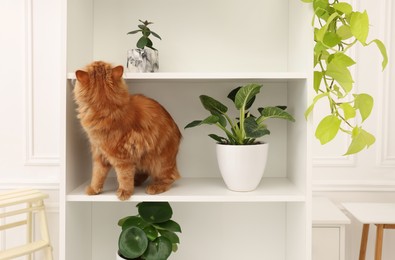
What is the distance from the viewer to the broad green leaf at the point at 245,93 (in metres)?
1.07

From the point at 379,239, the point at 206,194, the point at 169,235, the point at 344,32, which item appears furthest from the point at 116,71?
the point at 379,239

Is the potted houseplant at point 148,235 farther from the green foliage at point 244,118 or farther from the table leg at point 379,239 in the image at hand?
A: the table leg at point 379,239

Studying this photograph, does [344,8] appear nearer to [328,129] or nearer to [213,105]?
[328,129]

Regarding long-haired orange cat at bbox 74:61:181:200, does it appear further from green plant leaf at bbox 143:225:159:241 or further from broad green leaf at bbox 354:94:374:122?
broad green leaf at bbox 354:94:374:122

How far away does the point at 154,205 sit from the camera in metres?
1.14

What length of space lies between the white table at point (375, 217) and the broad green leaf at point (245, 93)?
2.14 ft

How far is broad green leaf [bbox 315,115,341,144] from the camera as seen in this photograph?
99 centimetres

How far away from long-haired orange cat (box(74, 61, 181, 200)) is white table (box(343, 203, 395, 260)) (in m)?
0.75

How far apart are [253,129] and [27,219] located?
104 cm

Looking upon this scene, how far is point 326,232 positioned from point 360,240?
0.45 metres

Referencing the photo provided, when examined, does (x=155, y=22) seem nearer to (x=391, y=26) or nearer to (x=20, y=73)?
(x=20, y=73)

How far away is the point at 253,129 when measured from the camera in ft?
3.53

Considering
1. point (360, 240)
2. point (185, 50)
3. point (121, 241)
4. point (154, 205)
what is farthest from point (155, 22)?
point (360, 240)

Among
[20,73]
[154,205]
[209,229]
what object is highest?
[20,73]
